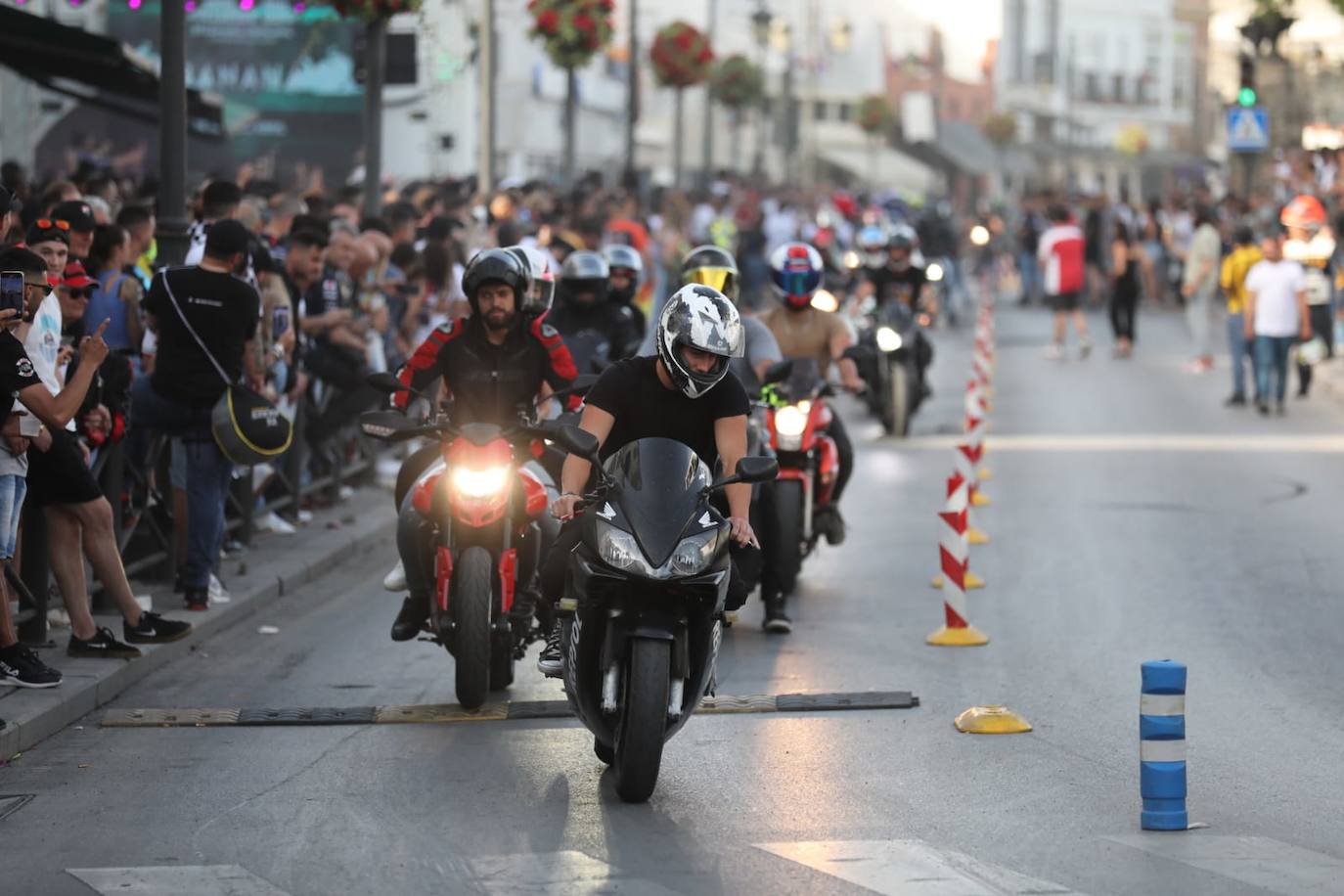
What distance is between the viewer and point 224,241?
39.3 ft

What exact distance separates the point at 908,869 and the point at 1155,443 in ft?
50.4

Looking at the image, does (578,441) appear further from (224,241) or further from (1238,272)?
(1238,272)

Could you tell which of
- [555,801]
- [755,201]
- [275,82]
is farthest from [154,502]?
[755,201]

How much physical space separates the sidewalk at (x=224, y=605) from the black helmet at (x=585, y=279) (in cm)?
206

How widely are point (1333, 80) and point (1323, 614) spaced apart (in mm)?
47661

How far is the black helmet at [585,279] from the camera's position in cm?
1420

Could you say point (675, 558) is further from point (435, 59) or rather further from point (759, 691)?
point (435, 59)

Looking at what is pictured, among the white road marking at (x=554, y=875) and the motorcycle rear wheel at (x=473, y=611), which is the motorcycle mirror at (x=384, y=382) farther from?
the white road marking at (x=554, y=875)

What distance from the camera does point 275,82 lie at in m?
40.4

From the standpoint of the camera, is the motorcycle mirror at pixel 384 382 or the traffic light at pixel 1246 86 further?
the traffic light at pixel 1246 86

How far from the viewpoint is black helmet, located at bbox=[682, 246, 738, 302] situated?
13148 mm

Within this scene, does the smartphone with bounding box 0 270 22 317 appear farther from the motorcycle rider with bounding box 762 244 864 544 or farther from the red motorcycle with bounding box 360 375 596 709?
the motorcycle rider with bounding box 762 244 864 544

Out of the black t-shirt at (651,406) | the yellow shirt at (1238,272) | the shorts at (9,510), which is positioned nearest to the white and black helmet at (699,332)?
the black t-shirt at (651,406)

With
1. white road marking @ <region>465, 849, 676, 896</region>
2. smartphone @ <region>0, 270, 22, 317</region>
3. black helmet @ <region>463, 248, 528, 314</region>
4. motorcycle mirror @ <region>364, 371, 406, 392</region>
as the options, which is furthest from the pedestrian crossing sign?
white road marking @ <region>465, 849, 676, 896</region>
